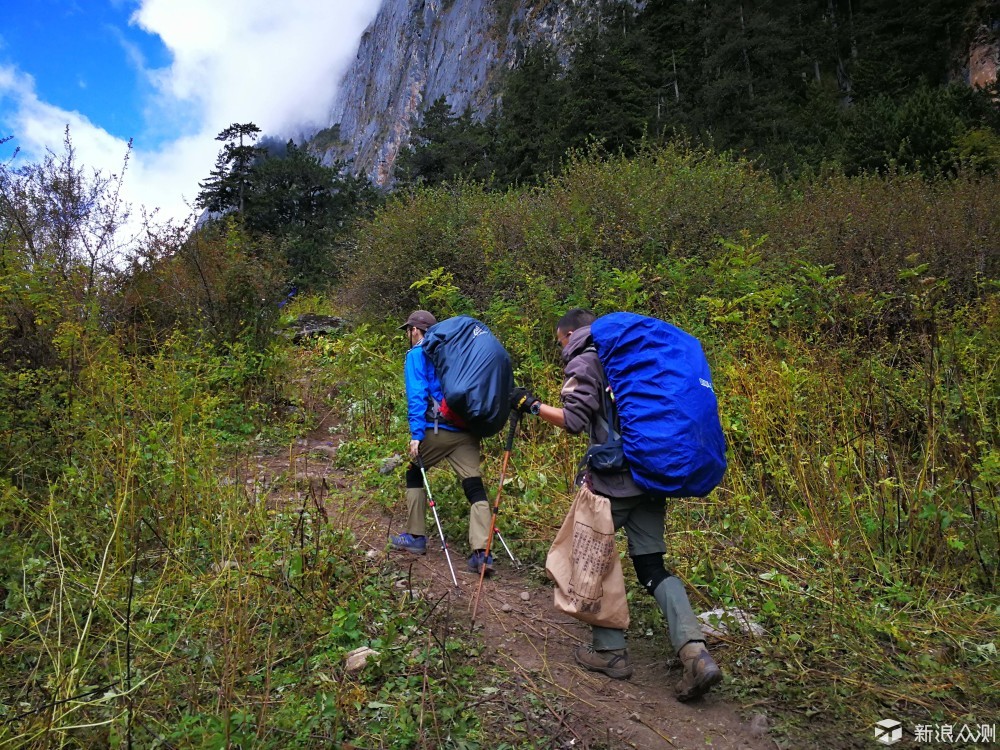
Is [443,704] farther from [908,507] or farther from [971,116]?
[971,116]

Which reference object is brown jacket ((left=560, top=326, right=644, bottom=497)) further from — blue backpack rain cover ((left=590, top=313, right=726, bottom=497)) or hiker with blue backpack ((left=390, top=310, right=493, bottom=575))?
hiker with blue backpack ((left=390, top=310, right=493, bottom=575))

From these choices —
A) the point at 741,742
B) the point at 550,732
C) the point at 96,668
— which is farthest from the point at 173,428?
the point at 741,742

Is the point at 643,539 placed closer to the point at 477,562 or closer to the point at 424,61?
the point at 477,562

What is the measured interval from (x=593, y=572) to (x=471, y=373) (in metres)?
1.58

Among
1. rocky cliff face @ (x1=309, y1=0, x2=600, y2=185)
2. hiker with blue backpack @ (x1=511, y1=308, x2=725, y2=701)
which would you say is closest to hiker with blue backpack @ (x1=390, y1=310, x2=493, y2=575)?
hiker with blue backpack @ (x1=511, y1=308, x2=725, y2=701)

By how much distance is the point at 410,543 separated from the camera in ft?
14.5

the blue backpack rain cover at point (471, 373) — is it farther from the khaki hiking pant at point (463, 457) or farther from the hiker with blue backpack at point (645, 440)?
the hiker with blue backpack at point (645, 440)

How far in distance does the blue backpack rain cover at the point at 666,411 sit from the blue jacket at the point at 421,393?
161 centimetres

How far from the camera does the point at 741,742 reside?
2566 millimetres

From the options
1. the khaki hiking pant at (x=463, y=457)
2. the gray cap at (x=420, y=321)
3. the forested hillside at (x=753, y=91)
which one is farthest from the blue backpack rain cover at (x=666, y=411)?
the forested hillside at (x=753, y=91)

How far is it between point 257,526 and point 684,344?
110 inches

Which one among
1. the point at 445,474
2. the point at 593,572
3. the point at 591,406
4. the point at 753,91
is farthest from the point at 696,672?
the point at 753,91

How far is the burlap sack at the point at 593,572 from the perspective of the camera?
2986mm

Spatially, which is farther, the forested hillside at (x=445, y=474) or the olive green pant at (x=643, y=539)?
the olive green pant at (x=643, y=539)
